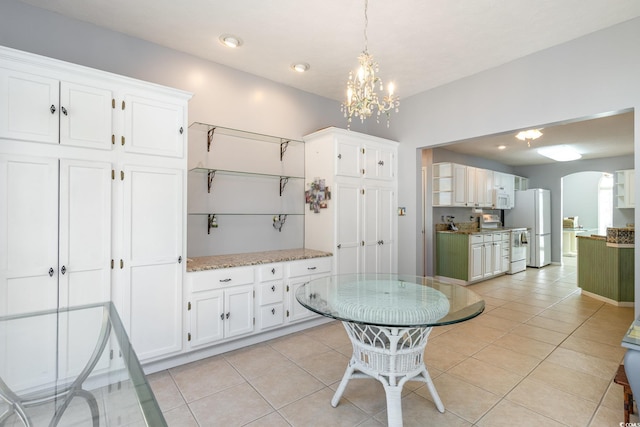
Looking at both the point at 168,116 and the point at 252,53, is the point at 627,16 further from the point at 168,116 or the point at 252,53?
the point at 168,116

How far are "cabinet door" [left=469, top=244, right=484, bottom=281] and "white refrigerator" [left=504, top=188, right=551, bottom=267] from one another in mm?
2509

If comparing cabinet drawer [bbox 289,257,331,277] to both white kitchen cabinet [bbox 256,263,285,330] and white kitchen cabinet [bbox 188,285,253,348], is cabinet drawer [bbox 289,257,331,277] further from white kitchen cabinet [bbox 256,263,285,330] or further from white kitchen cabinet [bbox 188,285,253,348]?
white kitchen cabinet [bbox 188,285,253,348]

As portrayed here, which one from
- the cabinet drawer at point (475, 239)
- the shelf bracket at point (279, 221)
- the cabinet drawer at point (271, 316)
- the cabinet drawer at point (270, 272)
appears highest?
the shelf bracket at point (279, 221)

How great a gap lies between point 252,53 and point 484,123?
8.61 feet

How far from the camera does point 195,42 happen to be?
2.85m

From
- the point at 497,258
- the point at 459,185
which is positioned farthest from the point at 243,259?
the point at 497,258

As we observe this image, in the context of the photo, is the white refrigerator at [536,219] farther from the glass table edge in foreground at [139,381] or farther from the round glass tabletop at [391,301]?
the glass table edge in foreground at [139,381]

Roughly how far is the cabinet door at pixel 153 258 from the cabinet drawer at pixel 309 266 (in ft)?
3.71

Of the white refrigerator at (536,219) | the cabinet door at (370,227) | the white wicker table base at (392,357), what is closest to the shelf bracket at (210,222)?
the cabinet door at (370,227)

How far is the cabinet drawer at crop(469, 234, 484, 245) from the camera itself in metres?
5.46

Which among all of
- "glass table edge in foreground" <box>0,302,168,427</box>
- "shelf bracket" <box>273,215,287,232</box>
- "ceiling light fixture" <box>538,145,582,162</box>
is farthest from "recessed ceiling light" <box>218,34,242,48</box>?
"ceiling light fixture" <box>538,145,582,162</box>

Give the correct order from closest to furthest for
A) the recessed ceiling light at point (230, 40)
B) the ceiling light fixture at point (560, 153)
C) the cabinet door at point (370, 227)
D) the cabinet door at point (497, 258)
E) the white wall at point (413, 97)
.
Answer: the white wall at point (413, 97), the recessed ceiling light at point (230, 40), the cabinet door at point (370, 227), the cabinet door at point (497, 258), the ceiling light fixture at point (560, 153)

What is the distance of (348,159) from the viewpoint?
3.66 meters

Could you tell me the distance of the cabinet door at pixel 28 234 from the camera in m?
1.92
